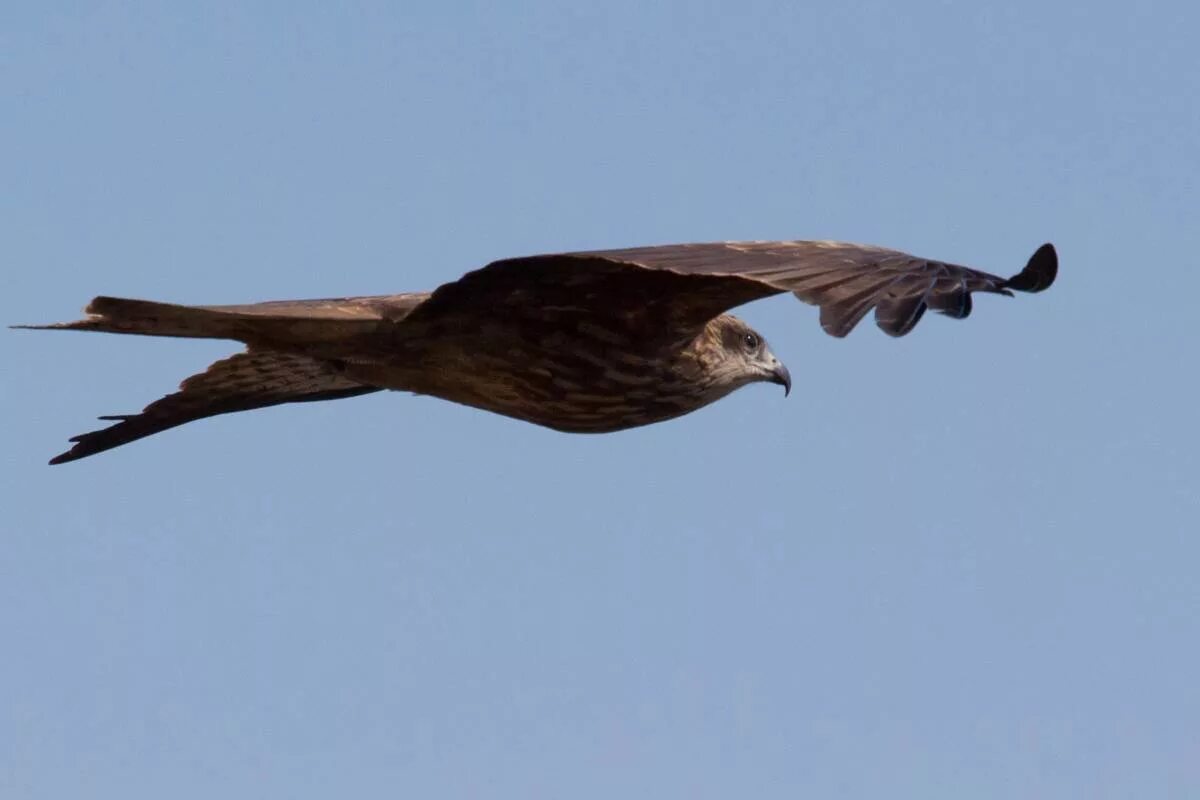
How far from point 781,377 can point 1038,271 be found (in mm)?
2390

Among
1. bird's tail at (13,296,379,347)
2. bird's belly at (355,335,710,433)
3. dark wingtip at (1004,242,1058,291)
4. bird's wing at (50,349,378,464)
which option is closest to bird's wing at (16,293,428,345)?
bird's tail at (13,296,379,347)

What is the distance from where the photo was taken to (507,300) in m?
9.51

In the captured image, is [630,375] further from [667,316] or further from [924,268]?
[924,268]

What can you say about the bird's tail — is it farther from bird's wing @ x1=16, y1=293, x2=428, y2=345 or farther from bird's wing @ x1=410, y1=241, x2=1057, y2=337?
bird's wing @ x1=410, y1=241, x2=1057, y2=337

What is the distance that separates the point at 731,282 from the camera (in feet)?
30.1

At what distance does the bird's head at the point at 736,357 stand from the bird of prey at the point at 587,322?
10 mm

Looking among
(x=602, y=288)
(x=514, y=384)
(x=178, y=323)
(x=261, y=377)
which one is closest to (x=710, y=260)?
(x=602, y=288)

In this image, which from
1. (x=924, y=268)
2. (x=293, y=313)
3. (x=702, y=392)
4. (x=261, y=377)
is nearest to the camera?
(x=924, y=268)

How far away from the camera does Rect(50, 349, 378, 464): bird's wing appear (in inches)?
439

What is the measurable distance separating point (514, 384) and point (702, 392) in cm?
87

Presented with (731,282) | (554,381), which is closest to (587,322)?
(554,381)

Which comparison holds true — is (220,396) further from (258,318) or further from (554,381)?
(554,381)

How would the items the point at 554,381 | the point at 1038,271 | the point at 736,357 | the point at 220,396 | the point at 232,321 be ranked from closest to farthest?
1. the point at 1038,271
2. the point at 232,321
3. the point at 554,381
4. the point at 736,357
5. the point at 220,396

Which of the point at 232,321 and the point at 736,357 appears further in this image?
the point at 736,357
